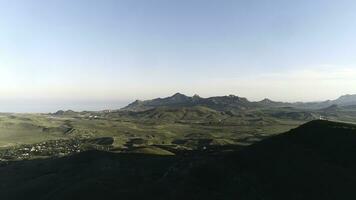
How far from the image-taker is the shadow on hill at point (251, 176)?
6688 cm

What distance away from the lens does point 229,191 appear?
2697 inches

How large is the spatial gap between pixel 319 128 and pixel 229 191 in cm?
3508

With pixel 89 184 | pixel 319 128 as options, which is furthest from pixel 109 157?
pixel 319 128

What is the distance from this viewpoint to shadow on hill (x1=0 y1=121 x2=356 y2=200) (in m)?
66.9

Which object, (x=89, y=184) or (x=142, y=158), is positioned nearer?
(x=89, y=184)

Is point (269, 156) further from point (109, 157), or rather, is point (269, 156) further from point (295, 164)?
point (109, 157)

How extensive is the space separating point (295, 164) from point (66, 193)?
152 feet

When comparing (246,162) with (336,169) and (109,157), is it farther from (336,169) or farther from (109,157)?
(109,157)

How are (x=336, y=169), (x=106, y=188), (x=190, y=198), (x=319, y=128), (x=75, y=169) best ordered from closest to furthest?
(x=190, y=198) < (x=336, y=169) < (x=106, y=188) < (x=319, y=128) < (x=75, y=169)

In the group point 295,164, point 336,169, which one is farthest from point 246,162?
point 336,169

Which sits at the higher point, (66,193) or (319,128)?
(319,128)

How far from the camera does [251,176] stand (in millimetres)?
72812

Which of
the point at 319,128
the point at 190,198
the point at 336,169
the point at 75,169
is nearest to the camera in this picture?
the point at 190,198

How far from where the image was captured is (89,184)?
8338 centimetres
